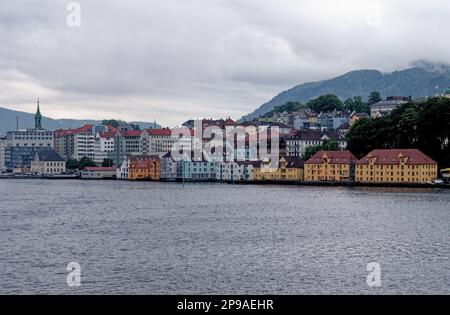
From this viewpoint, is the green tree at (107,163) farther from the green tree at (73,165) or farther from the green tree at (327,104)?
the green tree at (327,104)

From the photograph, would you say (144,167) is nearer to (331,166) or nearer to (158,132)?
(158,132)

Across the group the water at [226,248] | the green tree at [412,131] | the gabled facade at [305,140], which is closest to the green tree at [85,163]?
the gabled facade at [305,140]

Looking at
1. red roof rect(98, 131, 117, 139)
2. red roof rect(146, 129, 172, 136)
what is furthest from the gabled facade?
red roof rect(98, 131, 117, 139)

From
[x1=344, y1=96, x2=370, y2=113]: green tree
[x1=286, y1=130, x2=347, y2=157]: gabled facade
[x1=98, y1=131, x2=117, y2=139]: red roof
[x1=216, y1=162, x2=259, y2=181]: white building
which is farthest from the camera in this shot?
[x1=344, y1=96, x2=370, y2=113]: green tree

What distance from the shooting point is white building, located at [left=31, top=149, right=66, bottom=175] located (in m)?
148

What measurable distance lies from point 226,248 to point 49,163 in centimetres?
12113

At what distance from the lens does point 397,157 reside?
8606 centimetres

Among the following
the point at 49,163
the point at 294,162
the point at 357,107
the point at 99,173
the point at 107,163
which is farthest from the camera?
the point at 357,107

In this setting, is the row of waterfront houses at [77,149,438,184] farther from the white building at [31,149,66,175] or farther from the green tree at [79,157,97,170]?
the white building at [31,149,66,175]

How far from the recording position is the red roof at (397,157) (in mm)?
85000

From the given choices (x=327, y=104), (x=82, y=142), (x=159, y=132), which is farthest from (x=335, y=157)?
(x=327, y=104)

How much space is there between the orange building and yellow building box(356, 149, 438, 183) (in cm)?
3786

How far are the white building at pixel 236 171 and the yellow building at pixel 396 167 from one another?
18933 mm
